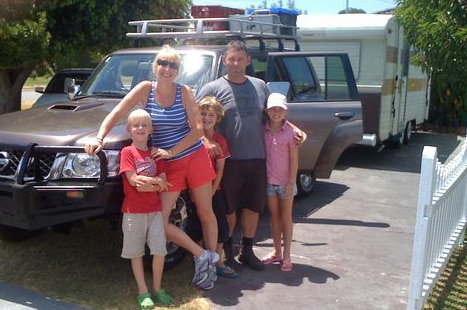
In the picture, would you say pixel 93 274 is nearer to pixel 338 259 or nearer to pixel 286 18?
pixel 338 259

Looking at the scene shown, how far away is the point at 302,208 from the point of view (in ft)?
23.1

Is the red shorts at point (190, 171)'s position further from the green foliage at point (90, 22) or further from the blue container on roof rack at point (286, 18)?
the green foliage at point (90, 22)

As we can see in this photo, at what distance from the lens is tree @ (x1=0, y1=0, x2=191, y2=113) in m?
9.63

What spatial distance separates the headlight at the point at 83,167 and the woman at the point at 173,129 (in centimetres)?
23

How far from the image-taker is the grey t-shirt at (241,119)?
456 centimetres

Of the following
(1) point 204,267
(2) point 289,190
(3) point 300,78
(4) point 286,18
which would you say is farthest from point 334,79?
(1) point 204,267

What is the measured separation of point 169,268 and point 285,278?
95 centimetres

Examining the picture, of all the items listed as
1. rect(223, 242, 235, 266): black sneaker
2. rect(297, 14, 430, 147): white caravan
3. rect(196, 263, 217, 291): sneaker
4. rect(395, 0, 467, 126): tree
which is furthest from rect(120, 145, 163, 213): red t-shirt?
rect(297, 14, 430, 147): white caravan

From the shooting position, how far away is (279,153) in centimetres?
472

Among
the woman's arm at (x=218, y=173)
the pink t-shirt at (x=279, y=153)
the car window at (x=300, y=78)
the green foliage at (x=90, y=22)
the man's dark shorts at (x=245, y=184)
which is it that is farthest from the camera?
the green foliage at (x=90, y=22)

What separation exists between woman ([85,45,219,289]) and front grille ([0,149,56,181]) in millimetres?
484

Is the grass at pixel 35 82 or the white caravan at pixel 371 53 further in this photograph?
the grass at pixel 35 82

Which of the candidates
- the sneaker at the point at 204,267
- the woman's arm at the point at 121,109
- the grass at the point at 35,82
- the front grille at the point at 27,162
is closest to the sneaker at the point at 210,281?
the sneaker at the point at 204,267

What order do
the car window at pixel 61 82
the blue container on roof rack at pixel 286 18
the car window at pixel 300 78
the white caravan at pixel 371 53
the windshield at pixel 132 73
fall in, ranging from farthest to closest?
the car window at pixel 61 82, the white caravan at pixel 371 53, the blue container on roof rack at pixel 286 18, the car window at pixel 300 78, the windshield at pixel 132 73
